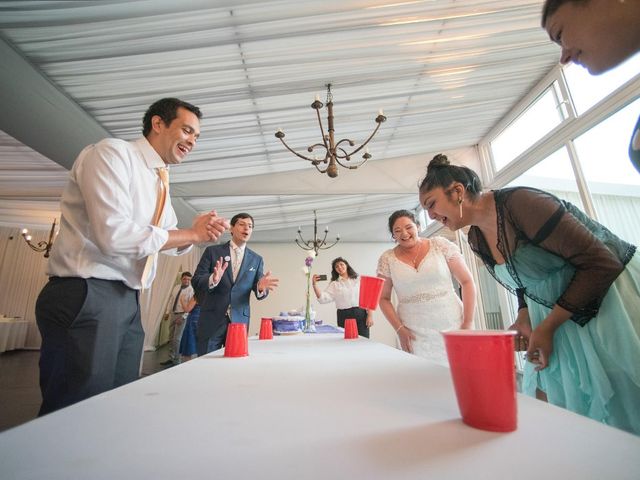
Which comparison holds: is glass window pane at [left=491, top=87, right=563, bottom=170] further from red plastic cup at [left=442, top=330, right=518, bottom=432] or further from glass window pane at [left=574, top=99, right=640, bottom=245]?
red plastic cup at [left=442, top=330, right=518, bottom=432]

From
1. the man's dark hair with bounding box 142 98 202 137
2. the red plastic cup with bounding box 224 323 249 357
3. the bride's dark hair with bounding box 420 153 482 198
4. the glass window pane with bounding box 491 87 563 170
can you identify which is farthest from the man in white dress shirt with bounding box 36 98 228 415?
the glass window pane with bounding box 491 87 563 170

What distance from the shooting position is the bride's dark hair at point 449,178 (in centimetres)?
118

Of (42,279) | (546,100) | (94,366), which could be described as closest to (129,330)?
(94,366)

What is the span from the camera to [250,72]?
9.34 feet

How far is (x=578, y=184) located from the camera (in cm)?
301

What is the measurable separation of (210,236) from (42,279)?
9173 millimetres

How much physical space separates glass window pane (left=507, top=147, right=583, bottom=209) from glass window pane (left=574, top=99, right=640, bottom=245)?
0.17 metres

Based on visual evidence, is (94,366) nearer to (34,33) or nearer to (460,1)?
(34,33)

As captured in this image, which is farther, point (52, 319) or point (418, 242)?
point (418, 242)

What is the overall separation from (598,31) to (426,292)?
1344mm

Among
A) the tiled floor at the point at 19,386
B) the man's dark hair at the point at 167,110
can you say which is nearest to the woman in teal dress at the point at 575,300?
the man's dark hair at the point at 167,110

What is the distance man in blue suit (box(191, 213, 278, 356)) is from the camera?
6.19 feet

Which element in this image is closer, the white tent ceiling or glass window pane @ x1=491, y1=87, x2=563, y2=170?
the white tent ceiling

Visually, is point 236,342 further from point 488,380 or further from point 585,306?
point 585,306
